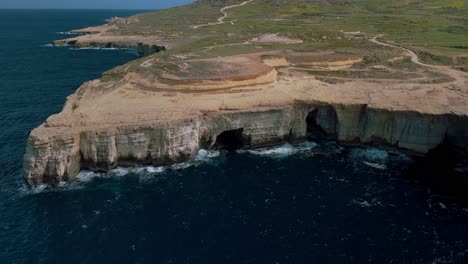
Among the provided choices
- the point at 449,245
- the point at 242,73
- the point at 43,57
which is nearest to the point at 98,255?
the point at 449,245

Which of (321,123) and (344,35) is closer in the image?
(321,123)

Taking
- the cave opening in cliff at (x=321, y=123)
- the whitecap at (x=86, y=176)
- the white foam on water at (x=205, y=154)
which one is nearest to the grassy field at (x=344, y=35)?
the cave opening in cliff at (x=321, y=123)

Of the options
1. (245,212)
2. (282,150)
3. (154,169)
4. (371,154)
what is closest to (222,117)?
(282,150)

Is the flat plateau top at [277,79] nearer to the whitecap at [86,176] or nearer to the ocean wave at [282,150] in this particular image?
the whitecap at [86,176]

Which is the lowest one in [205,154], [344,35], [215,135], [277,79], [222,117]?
[205,154]

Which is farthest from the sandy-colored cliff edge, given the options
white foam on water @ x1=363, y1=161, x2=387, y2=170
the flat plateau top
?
white foam on water @ x1=363, y1=161, x2=387, y2=170

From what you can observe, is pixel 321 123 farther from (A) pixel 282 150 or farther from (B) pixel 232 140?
(B) pixel 232 140
